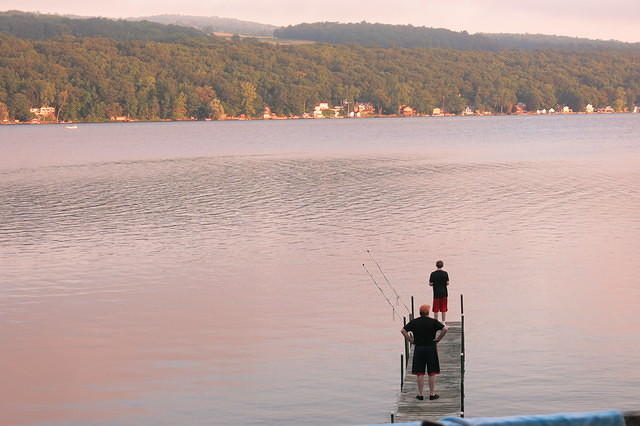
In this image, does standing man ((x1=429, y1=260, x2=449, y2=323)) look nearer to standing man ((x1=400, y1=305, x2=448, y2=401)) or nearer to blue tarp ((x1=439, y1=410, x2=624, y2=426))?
standing man ((x1=400, y1=305, x2=448, y2=401))

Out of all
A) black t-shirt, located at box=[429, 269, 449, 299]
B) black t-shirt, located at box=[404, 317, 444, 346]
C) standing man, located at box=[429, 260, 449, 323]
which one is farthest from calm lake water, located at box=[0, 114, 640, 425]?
black t-shirt, located at box=[404, 317, 444, 346]

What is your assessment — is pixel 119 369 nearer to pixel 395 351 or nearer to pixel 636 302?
pixel 395 351

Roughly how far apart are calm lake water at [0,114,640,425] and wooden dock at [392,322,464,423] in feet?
3.89

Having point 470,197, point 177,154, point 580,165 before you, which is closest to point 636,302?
point 470,197

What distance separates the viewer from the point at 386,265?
44406mm

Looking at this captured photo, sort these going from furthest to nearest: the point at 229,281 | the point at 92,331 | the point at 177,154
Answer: the point at 177,154, the point at 229,281, the point at 92,331

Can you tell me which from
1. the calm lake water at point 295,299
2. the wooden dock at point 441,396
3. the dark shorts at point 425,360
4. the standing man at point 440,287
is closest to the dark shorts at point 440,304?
the standing man at point 440,287

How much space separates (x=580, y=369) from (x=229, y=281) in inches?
699

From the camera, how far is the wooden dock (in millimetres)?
20680

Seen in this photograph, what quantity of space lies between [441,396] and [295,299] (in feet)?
52.5

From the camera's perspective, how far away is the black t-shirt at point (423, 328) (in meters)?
19.8

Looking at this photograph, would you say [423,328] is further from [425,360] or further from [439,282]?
[439,282]

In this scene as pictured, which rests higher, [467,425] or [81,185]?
[467,425]

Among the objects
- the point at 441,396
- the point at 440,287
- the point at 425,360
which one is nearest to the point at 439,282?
the point at 440,287
